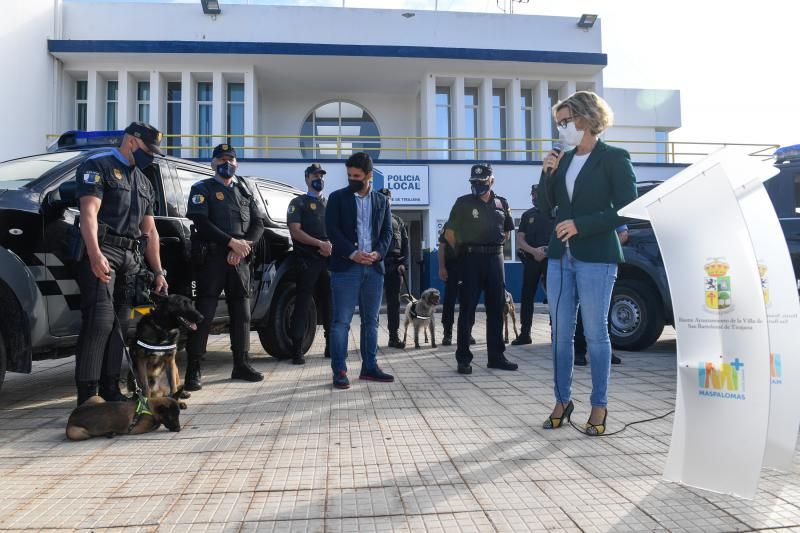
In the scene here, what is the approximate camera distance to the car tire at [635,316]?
619cm

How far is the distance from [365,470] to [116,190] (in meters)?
2.46

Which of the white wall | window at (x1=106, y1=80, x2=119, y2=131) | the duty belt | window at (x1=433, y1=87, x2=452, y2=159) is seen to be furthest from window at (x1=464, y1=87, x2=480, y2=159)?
the duty belt

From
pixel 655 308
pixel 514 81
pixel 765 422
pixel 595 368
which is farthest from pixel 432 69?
pixel 765 422

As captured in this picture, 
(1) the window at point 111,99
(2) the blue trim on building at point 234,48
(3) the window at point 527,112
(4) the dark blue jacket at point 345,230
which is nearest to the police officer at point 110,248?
(4) the dark blue jacket at point 345,230

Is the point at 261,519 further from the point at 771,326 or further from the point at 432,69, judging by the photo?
the point at 432,69

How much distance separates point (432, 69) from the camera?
17.9 meters

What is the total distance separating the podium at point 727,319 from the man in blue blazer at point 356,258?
2626 millimetres

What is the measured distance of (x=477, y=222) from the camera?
5.29 metres

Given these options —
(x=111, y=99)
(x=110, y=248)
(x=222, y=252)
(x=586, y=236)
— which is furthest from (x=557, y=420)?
(x=111, y=99)

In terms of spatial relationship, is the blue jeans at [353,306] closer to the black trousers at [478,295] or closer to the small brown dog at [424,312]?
the black trousers at [478,295]

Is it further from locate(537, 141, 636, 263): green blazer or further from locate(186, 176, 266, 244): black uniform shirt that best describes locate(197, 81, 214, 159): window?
locate(537, 141, 636, 263): green blazer

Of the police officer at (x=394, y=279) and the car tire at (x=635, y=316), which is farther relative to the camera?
the police officer at (x=394, y=279)

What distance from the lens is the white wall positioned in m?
14.1

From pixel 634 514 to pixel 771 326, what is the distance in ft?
3.29
